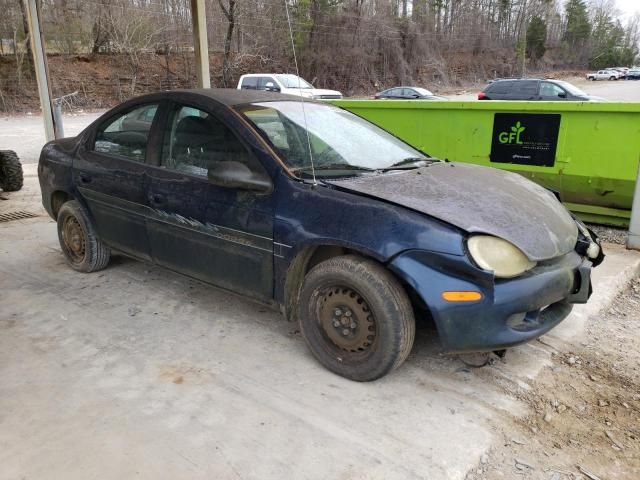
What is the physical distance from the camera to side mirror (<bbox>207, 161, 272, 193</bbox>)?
3.07 m

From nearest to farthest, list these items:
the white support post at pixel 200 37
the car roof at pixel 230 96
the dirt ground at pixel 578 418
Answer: the dirt ground at pixel 578 418 → the car roof at pixel 230 96 → the white support post at pixel 200 37

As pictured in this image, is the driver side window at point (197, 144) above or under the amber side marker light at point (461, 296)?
above

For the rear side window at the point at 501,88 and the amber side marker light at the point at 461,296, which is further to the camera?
the rear side window at the point at 501,88

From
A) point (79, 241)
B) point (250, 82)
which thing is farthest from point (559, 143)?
point (250, 82)

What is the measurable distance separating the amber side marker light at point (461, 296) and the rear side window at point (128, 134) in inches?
95.1

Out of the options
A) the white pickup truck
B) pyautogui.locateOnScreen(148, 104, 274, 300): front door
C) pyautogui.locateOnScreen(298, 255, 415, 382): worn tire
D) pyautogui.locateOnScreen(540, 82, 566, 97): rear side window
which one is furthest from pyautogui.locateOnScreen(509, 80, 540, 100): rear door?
the white pickup truck

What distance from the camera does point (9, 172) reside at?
7656 mm

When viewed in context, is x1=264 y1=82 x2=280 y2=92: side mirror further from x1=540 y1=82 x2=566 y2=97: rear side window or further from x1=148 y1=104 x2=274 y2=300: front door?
x1=148 y1=104 x2=274 y2=300: front door

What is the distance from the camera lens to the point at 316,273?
2.95 meters

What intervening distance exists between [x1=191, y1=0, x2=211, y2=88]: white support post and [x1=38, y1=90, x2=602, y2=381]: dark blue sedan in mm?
3220

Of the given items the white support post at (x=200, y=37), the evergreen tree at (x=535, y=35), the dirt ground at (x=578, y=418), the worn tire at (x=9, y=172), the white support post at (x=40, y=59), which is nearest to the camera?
the dirt ground at (x=578, y=418)

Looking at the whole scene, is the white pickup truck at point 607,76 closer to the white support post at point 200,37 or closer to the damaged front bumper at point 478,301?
the white support post at point 200,37

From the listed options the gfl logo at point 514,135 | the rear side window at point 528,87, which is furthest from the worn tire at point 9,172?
the rear side window at point 528,87

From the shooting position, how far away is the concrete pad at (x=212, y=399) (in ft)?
7.65
